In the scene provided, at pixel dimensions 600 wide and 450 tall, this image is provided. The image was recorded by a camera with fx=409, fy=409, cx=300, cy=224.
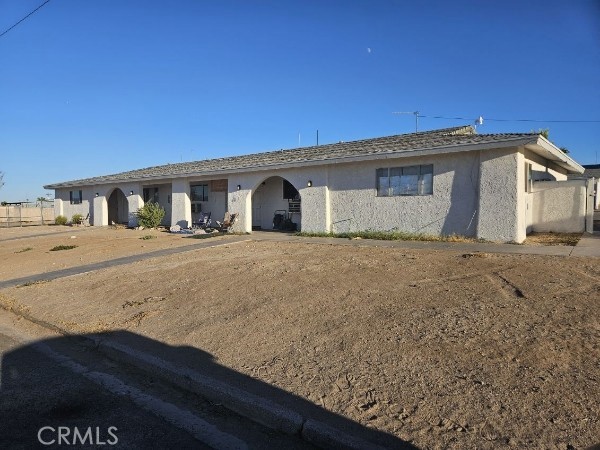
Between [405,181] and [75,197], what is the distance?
26217 millimetres

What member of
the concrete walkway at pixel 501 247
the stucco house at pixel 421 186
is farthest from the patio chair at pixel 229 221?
the concrete walkway at pixel 501 247

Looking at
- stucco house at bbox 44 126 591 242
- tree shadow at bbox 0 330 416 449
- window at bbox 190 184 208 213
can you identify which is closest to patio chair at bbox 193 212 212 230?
window at bbox 190 184 208 213

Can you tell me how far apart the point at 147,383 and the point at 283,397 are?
157 cm

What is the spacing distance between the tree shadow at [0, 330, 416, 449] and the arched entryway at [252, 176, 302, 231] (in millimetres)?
14054

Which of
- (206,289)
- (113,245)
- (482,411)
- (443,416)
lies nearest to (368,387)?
(443,416)

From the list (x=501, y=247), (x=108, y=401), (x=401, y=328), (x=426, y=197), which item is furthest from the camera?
(x=426, y=197)

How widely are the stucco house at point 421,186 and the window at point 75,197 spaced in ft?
44.9

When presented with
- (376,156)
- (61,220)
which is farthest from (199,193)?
(61,220)

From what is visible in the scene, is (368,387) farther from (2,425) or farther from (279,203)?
(279,203)

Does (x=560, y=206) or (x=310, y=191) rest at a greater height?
(x=310, y=191)

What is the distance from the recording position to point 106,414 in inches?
139

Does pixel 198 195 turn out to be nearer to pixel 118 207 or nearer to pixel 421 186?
pixel 118 207

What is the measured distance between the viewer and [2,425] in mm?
3322

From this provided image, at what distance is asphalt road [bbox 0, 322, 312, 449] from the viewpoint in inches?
123
